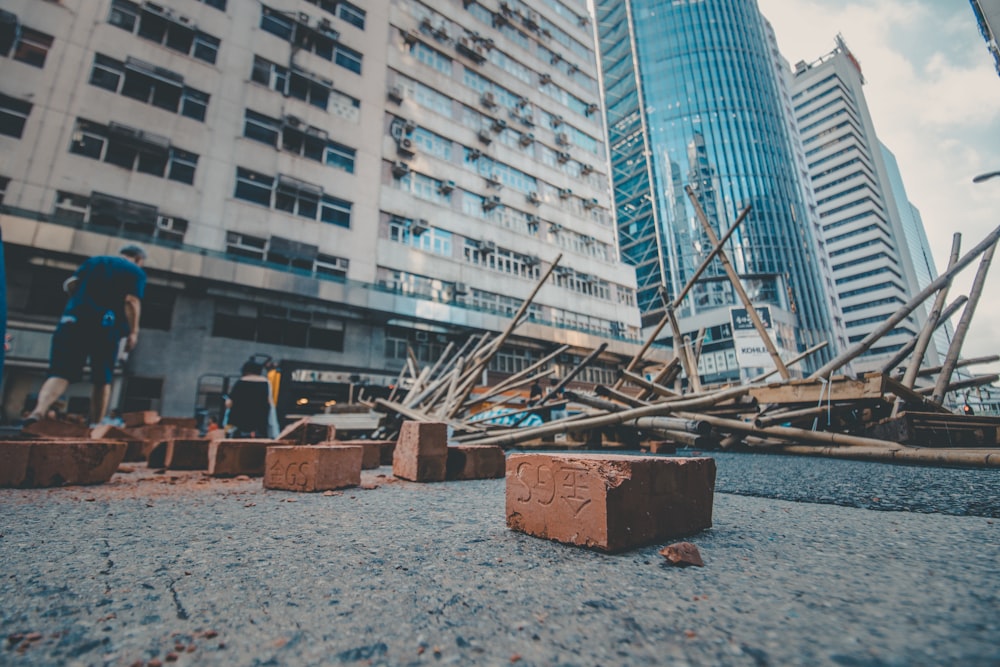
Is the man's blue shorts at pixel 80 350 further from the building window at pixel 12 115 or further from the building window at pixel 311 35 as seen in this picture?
the building window at pixel 311 35

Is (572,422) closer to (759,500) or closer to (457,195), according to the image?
(759,500)

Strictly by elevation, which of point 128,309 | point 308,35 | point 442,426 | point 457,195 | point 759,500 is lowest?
point 759,500

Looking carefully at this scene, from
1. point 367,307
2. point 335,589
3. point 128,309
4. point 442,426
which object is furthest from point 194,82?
point 335,589

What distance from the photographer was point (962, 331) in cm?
517

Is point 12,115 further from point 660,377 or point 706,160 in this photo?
point 706,160

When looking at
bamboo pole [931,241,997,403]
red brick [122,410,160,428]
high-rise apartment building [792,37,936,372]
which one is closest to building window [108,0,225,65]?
red brick [122,410,160,428]

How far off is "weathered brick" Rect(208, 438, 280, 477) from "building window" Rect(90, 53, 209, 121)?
18.1 meters

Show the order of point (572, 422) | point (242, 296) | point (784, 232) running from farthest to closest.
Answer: point (784, 232) < point (242, 296) < point (572, 422)

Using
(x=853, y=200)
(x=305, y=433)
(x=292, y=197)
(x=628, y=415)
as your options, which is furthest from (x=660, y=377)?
(x=853, y=200)

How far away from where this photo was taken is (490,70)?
26.7 meters

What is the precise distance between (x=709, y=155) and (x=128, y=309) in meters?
60.4

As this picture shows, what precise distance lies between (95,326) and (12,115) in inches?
614

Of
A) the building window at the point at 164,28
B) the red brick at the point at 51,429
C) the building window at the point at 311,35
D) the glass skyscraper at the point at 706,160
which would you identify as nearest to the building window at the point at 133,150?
the building window at the point at 164,28

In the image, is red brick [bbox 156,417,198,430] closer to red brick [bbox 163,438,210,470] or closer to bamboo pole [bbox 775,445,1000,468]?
red brick [bbox 163,438,210,470]
